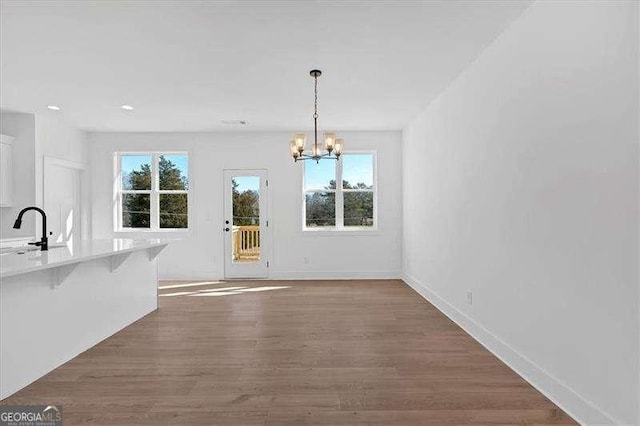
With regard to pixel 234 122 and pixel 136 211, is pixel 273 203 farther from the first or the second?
pixel 136 211

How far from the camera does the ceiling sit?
290cm

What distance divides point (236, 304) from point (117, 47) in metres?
3.24

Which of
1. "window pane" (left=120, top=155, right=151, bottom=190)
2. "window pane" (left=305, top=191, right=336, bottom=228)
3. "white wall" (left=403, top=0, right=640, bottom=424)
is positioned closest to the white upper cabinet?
"window pane" (left=120, top=155, right=151, bottom=190)

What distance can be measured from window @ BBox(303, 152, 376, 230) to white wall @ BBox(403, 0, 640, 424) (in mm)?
3067

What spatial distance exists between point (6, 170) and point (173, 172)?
240 centimetres

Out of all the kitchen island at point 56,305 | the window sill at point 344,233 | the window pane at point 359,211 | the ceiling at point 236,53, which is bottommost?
the kitchen island at point 56,305

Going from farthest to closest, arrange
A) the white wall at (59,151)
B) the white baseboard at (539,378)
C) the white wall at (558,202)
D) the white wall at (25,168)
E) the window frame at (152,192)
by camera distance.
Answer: the window frame at (152,192)
the white wall at (59,151)
the white wall at (25,168)
the white baseboard at (539,378)
the white wall at (558,202)

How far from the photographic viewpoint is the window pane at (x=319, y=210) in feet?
23.4

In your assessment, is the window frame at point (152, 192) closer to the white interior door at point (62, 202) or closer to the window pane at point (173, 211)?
the window pane at point (173, 211)

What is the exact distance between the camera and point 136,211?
23.5 feet

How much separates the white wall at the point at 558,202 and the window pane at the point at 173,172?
5.00 meters

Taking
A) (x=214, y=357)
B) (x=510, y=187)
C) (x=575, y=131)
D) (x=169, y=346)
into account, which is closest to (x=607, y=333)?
(x=575, y=131)

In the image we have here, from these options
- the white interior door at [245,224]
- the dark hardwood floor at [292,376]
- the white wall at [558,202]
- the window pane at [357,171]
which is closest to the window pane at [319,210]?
the window pane at [357,171]

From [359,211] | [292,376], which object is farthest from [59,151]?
[292,376]
